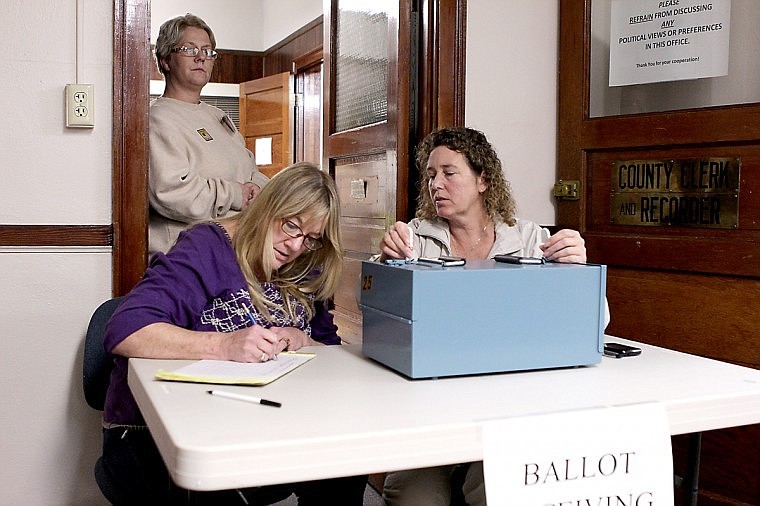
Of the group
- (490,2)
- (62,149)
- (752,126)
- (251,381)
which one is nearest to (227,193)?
(62,149)

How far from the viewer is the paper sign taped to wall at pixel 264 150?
5.92 metres

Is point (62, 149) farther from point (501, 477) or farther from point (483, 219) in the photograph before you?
point (501, 477)

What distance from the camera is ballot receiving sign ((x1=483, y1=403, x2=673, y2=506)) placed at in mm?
1137

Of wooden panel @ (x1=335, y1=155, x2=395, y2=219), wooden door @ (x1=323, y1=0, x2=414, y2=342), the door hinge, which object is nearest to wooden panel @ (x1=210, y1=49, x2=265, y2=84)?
wooden door @ (x1=323, y1=0, x2=414, y2=342)

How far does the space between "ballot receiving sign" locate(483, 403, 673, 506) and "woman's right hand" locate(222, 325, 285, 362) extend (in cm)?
52

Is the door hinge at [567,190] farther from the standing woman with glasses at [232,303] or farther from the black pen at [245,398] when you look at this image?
the black pen at [245,398]

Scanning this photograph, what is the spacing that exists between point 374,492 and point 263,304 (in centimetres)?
143

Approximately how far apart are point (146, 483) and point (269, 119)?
4460 mm

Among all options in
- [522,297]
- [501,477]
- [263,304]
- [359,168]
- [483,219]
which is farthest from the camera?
[359,168]

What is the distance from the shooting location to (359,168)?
126 inches

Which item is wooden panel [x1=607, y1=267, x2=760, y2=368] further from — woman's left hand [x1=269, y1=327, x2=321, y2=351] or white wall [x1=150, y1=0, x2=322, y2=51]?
white wall [x1=150, y1=0, x2=322, y2=51]

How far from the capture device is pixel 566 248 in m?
1.71

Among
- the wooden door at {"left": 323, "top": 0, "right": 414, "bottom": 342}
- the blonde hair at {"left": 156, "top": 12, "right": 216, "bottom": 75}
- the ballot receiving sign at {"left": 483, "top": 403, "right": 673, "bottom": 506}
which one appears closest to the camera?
the ballot receiving sign at {"left": 483, "top": 403, "right": 673, "bottom": 506}

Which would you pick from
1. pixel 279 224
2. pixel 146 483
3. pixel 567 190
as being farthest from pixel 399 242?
pixel 567 190
